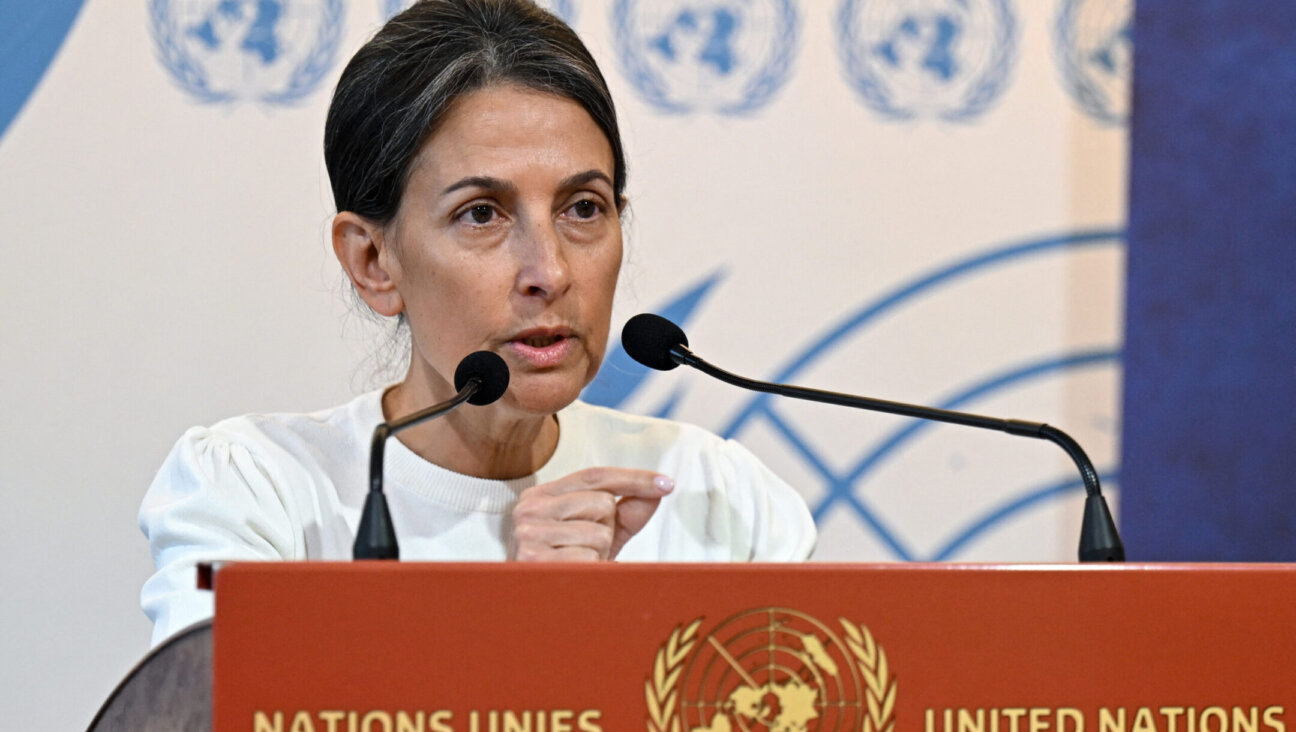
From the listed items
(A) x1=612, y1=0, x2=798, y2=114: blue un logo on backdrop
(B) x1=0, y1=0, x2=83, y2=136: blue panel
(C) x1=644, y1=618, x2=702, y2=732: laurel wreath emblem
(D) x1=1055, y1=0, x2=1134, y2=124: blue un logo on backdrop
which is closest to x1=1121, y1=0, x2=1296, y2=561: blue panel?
(D) x1=1055, y1=0, x2=1134, y2=124: blue un logo on backdrop

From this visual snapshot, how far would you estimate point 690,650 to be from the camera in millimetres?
713

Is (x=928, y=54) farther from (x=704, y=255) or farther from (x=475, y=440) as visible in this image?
(x=475, y=440)

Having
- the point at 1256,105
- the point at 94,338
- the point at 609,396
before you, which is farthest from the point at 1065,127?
the point at 94,338

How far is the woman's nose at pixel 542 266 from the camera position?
1.38m

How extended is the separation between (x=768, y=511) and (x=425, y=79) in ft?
2.37

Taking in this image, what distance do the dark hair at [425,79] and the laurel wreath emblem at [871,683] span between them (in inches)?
36.2

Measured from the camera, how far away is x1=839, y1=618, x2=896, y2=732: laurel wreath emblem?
0.72 m

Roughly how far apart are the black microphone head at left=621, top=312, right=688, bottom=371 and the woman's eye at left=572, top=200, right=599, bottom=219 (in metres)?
0.24

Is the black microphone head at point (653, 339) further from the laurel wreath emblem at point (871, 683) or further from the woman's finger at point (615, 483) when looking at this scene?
the laurel wreath emblem at point (871, 683)

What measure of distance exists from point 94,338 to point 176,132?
351mm

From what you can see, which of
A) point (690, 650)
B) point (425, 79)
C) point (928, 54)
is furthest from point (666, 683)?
point (928, 54)

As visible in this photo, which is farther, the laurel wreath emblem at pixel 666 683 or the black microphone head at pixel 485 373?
the black microphone head at pixel 485 373

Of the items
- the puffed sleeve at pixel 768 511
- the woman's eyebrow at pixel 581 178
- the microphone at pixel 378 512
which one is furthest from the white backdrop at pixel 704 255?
the microphone at pixel 378 512

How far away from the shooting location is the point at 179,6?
200 cm
